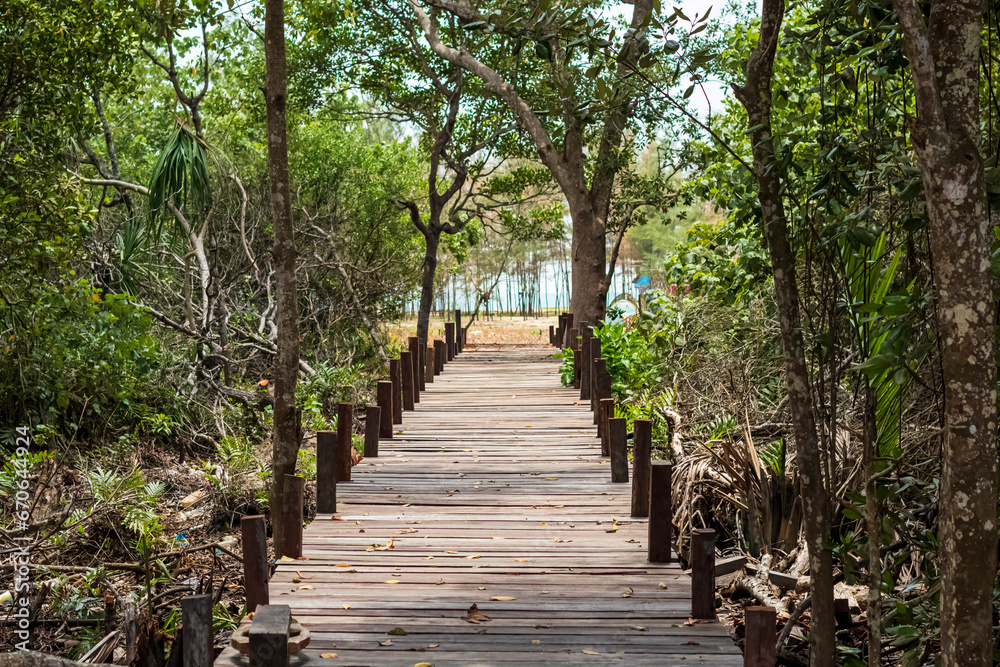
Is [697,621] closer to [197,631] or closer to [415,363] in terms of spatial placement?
[197,631]

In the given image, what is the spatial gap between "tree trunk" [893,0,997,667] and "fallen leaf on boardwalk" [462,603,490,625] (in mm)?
2307

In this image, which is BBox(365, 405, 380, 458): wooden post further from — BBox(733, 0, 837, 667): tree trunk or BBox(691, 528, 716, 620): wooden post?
BBox(733, 0, 837, 667): tree trunk

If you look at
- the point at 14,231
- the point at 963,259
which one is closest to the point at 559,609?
the point at 963,259

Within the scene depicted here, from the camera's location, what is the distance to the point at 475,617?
4242mm

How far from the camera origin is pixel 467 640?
398cm

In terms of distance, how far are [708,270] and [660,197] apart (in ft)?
21.2

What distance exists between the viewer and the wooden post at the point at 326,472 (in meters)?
6.11

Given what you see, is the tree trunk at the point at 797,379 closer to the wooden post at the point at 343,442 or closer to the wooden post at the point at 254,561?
the wooden post at the point at 254,561

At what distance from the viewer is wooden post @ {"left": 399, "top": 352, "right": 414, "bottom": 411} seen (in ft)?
34.4

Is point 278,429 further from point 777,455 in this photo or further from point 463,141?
point 463,141

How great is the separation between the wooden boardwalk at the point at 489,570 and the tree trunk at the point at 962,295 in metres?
1.52

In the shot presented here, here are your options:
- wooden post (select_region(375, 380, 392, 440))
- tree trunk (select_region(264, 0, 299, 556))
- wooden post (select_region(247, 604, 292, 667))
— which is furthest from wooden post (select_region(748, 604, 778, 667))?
wooden post (select_region(375, 380, 392, 440))

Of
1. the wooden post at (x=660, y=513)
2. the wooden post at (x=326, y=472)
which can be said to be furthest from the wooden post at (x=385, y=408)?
the wooden post at (x=660, y=513)

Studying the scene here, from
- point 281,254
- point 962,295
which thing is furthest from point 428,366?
point 962,295
